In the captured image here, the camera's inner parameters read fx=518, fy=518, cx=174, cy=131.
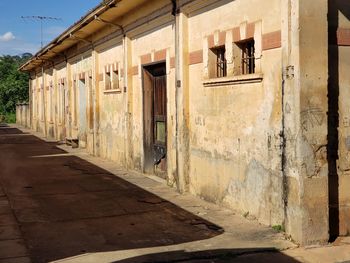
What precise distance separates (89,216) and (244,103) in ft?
9.92

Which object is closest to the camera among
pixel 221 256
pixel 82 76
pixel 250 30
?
pixel 221 256

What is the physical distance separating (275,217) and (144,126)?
6240 millimetres

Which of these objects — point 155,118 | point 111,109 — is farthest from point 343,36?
point 111,109

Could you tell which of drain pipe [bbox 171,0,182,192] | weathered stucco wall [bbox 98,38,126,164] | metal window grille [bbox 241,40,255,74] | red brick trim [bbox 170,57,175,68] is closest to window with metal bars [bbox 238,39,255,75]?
metal window grille [bbox 241,40,255,74]

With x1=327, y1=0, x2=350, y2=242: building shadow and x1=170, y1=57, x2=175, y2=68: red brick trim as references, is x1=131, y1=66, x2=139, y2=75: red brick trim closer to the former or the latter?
x1=170, y1=57, x2=175, y2=68: red brick trim

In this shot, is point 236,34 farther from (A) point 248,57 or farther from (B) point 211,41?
(B) point 211,41

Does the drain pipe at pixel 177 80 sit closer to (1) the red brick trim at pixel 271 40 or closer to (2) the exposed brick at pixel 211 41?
(2) the exposed brick at pixel 211 41

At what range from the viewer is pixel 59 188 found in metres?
11.0

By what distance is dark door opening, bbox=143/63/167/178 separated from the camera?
11.9 metres

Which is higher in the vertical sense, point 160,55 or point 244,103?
point 160,55

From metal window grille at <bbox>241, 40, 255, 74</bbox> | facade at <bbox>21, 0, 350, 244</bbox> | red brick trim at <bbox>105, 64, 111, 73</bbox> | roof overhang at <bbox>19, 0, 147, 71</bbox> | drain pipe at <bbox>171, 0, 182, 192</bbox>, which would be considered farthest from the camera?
red brick trim at <bbox>105, 64, 111, 73</bbox>

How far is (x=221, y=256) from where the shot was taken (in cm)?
604

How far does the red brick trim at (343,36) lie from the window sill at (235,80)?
45.3 inches

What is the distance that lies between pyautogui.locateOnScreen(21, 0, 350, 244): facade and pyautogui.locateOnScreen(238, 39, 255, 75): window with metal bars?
0.02 metres
